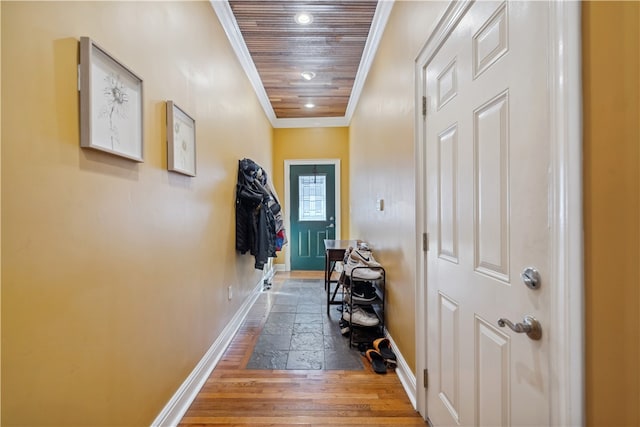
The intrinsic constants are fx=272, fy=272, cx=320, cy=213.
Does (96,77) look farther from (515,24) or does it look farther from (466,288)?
(466,288)

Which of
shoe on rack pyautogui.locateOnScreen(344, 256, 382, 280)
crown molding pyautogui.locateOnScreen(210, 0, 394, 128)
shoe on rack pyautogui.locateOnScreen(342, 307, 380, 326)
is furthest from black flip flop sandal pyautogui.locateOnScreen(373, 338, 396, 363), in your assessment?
crown molding pyautogui.locateOnScreen(210, 0, 394, 128)

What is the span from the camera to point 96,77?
37.8 inches

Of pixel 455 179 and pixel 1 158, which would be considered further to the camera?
pixel 455 179

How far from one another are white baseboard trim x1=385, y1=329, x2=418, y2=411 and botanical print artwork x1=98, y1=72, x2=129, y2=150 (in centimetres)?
197

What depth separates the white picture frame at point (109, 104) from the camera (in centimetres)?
91

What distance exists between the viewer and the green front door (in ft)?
17.0

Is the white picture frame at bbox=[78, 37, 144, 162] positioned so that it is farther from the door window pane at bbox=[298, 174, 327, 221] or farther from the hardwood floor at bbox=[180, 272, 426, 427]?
the door window pane at bbox=[298, 174, 327, 221]

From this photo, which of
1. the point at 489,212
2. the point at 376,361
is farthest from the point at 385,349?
the point at 489,212

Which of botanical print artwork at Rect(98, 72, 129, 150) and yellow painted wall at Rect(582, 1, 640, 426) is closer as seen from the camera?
yellow painted wall at Rect(582, 1, 640, 426)

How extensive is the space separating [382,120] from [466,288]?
5.80 ft

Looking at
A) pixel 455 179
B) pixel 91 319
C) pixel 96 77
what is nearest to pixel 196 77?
pixel 96 77

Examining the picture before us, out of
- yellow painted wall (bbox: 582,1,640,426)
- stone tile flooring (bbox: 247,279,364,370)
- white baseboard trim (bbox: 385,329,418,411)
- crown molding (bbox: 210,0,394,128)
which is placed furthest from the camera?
crown molding (bbox: 210,0,394,128)

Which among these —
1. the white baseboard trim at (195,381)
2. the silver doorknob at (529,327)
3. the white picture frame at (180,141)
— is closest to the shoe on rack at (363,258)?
the white baseboard trim at (195,381)

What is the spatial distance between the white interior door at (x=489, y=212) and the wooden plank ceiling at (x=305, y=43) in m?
1.47
